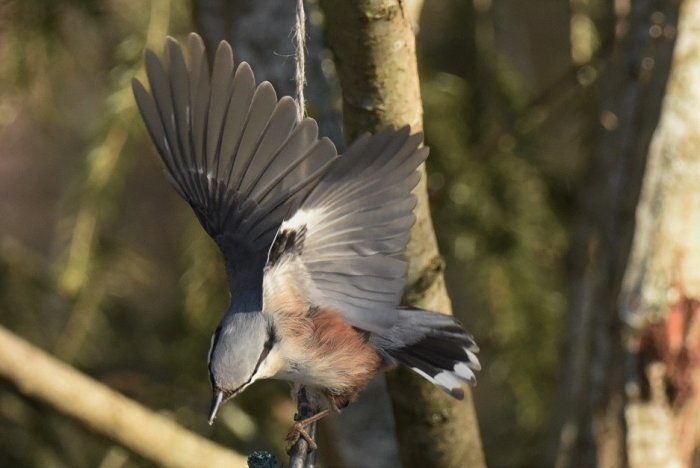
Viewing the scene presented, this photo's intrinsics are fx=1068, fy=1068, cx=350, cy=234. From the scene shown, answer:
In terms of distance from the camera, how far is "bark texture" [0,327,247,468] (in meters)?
2.34

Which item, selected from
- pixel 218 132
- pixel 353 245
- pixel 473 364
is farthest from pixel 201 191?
pixel 473 364

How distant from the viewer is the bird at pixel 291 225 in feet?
5.14

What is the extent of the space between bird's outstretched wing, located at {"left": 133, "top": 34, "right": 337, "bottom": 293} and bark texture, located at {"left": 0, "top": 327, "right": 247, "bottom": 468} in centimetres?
75

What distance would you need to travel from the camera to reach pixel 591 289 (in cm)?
233

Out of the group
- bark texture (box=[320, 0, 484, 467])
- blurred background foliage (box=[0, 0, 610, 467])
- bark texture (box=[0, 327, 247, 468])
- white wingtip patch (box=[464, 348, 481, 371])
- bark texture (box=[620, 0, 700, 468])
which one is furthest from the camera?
blurred background foliage (box=[0, 0, 610, 467])

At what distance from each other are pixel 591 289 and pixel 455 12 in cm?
96

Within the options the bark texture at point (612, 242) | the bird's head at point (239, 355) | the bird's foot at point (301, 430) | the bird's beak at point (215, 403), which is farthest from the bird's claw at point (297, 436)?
the bark texture at point (612, 242)

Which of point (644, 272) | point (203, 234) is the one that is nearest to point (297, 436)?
point (644, 272)

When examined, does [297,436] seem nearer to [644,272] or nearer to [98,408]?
[98,408]

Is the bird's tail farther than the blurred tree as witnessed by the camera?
No

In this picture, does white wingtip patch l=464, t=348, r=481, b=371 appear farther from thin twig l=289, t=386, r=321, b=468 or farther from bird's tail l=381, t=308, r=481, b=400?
thin twig l=289, t=386, r=321, b=468

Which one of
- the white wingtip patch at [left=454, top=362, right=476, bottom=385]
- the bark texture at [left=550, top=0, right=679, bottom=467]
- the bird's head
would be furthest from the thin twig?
the bark texture at [left=550, top=0, right=679, bottom=467]

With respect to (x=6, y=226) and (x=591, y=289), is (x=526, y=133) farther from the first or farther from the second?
(x=6, y=226)

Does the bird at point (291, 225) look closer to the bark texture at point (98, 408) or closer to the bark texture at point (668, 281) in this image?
the bark texture at point (668, 281)
